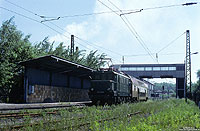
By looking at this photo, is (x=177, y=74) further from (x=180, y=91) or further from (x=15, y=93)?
(x=15, y=93)

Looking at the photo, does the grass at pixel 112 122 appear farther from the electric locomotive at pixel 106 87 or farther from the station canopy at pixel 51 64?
the station canopy at pixel 51 64

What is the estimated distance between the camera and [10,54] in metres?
27.5

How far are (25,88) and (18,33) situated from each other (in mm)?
7857

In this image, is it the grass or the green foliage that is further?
the green foliage

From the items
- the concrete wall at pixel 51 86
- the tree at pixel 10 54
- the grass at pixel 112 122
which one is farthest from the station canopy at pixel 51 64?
the grass at pixel 112 122

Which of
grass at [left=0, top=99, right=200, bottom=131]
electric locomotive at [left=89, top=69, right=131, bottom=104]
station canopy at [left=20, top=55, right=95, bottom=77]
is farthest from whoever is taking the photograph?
station canopy at [left=20, top=55, right=95, bottom=77]

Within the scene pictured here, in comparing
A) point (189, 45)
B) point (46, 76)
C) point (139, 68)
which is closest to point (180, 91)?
point (139, 68)

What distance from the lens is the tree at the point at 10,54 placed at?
26.0m

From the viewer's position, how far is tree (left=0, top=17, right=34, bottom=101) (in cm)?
2598

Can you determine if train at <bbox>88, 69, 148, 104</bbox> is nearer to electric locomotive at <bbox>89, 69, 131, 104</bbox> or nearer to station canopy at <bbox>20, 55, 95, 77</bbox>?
electric locomotive at <bbox>89, 69, 131, 104</bbox>

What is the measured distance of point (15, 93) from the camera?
28.0 m

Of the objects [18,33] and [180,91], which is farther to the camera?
[180,91]

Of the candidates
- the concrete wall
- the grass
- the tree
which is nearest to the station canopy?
the concrete wall

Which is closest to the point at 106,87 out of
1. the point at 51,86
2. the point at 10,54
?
the point at 51,86
